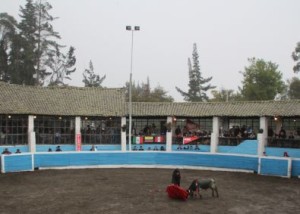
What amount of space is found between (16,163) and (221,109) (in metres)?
19.4

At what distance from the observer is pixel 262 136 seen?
32.0 meters

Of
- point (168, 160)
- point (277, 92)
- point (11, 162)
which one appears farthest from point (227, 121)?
point (277, 92)

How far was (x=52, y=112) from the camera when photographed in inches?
1378

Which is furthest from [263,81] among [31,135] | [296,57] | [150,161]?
[31,135]

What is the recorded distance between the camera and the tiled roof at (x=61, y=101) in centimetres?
3425

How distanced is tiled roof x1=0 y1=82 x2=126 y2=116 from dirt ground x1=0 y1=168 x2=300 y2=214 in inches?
360

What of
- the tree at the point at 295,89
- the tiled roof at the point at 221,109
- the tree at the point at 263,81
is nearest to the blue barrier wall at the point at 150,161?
the tiled roof at the point at 221,109

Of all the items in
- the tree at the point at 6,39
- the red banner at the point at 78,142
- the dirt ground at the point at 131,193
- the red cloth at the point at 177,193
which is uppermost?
the tree at the point at 6,39

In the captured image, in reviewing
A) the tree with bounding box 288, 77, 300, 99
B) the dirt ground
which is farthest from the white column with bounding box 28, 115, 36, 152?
the tree with bounding box 288, 77, 300, 99

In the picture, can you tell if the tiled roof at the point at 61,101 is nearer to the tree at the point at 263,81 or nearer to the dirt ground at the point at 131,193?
the dirt ground at the point at 131,193

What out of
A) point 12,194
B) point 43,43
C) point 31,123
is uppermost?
point 43,43

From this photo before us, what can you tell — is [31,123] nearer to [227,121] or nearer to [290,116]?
[227,121]

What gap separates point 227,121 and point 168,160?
32.5 feet

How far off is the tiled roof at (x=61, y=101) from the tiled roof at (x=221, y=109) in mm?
2573
